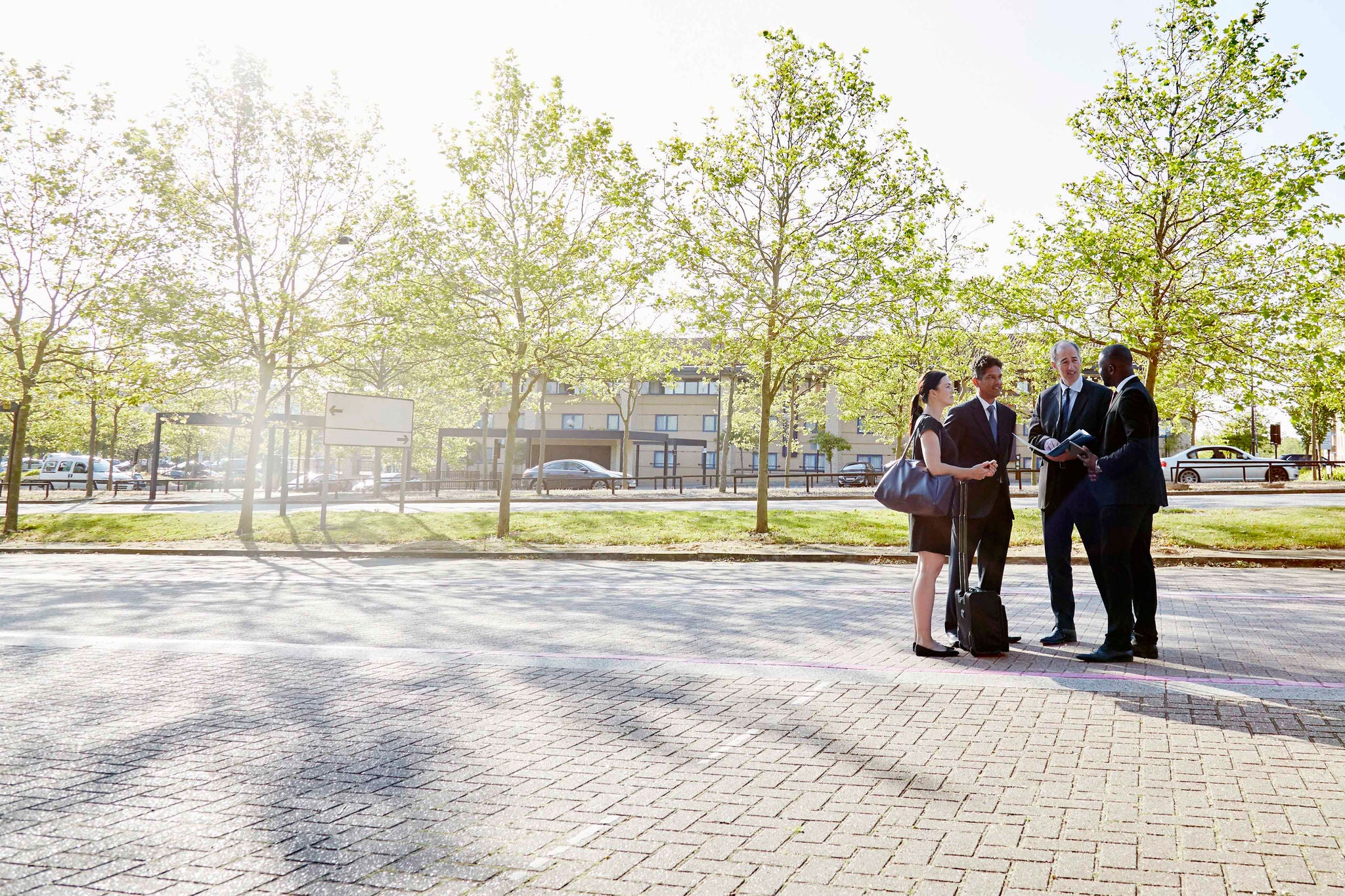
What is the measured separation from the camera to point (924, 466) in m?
5.80

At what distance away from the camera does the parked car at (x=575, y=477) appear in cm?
3869

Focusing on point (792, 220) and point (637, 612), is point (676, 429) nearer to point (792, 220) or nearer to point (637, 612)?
point (792, 220)

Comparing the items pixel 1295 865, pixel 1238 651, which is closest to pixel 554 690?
pixel 1295 865

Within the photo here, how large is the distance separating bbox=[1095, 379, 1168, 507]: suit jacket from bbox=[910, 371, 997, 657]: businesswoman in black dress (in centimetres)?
67

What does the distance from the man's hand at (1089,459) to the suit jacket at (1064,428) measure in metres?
0.20

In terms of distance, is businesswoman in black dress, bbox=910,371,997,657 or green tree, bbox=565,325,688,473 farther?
green tree, bbox=565,325,688,473

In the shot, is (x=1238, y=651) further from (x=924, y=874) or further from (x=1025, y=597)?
(x=924, y=874)

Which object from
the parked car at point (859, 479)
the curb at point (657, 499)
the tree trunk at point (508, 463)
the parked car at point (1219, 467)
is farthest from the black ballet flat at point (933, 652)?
the parked car at point (859, 479)

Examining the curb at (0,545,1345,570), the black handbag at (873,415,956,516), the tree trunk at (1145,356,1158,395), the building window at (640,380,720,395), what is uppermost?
the building window at (640,380,720,395)

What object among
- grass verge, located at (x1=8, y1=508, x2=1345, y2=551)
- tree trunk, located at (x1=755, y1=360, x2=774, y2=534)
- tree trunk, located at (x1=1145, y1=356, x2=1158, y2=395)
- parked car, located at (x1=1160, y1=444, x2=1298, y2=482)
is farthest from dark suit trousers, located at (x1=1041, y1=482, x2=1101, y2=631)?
parked car, located at (x1=1160, y1=444, x2=1298, y2=482)

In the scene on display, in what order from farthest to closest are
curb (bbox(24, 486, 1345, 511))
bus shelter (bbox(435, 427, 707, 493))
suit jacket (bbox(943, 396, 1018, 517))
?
1. bus shelter (bbox(435, 427, 707, 493))
2. curb (bbox(24, 486, 1345, 511))
3. suit jacket (bbox(943, 396, 1018, 517))

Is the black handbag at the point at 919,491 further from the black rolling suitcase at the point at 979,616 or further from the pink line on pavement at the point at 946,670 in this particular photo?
the pink line on pavement at the point at 946,670

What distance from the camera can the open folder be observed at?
5.75m

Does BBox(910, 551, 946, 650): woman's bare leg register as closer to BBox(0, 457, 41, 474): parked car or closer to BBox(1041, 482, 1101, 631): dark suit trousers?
BBox(1041, 482, 1101, 631): dark suit trousers
